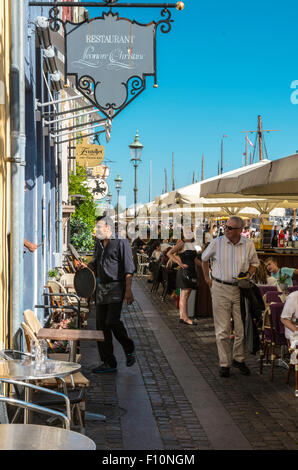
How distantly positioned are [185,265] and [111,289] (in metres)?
4.53

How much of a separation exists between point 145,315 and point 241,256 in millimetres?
6340

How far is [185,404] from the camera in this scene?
283 inches

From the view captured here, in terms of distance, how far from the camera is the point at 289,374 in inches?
319

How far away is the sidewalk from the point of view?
19.3ft

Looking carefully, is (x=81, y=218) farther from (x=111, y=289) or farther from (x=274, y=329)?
(x=274, y=329)

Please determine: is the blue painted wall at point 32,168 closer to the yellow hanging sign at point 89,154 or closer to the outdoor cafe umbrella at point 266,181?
the outdoor cafe umbrella at point 266,181

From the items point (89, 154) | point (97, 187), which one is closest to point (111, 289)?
point (89, 154)

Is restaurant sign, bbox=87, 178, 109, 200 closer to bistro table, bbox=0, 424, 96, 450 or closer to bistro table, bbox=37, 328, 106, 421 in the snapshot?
bistro table, bbox=37, 328, 106, 421

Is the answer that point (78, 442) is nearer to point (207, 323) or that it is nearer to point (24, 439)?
point (24, 439)

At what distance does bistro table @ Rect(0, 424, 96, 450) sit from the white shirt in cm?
548

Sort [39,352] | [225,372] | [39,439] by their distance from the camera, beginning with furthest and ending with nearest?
[225,372] < [39,352] < [39,439]

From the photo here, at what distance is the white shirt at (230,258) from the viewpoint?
8805mm

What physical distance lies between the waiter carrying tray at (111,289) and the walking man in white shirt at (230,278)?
3.67 ft

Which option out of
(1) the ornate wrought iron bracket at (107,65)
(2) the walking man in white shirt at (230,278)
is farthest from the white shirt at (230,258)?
(1) the ornate wrought iron bracket at (107,65)
